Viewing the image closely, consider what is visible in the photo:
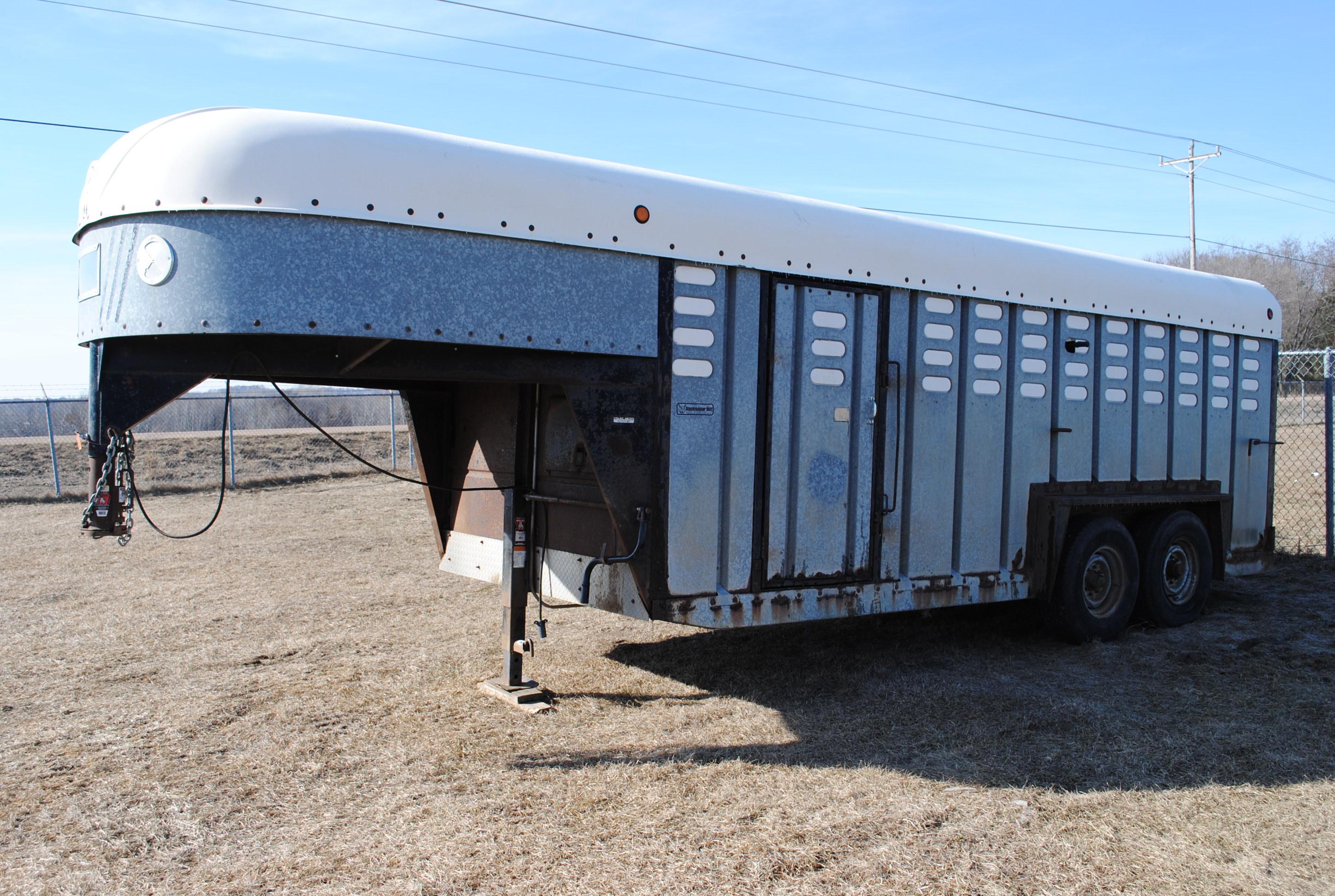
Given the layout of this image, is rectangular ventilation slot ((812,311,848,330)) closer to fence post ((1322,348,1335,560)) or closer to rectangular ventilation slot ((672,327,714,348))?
rectangular ventilation slot ((672,327,714,348))

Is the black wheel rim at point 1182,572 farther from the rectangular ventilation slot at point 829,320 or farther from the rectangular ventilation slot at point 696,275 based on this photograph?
the rectangular ventilation slot at point 696,275

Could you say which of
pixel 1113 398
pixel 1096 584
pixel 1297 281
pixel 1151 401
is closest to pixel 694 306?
pixel 1113 398

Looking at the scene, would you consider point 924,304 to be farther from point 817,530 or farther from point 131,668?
point 131,668

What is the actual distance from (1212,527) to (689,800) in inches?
225

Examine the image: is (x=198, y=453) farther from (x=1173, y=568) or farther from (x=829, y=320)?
(x=1173, y=568)

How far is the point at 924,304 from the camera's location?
19.8 feet

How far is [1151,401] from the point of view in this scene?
295 inches

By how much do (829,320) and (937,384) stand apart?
967mm

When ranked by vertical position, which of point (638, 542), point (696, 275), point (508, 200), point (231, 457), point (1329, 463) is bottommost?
point (638, 542)

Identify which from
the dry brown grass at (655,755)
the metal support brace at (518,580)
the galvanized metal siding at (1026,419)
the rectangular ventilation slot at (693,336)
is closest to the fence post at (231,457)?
the dry brown grass at (655,755)

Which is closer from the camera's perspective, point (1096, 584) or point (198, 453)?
point (1096, 584)

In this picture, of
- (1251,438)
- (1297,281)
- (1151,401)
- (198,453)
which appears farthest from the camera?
(1297,281)

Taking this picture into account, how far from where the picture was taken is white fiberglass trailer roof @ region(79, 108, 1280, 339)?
4.12 meters

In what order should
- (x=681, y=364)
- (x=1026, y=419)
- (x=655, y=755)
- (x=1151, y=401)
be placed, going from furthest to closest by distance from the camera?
1. (x=1151, y=401)
2. (x=1026, y=419)
3. (x=681, y=364)
4. (x=655, y=755)
